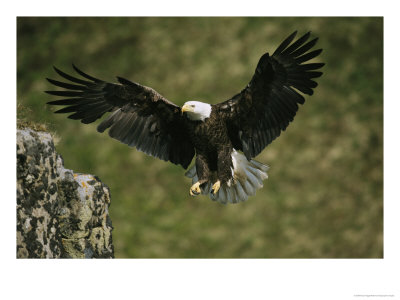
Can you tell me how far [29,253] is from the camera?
3.07m

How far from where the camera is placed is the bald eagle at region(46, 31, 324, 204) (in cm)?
344

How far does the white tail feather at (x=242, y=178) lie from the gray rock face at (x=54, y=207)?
0.86m

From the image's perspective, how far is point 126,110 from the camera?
12.1 feet

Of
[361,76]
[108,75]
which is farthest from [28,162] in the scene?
[361,76]

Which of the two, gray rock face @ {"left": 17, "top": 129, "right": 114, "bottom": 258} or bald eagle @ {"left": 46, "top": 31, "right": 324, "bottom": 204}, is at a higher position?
bald eagle @ {"left": 46, "top": 31, "right": 324, "bottom": 204}

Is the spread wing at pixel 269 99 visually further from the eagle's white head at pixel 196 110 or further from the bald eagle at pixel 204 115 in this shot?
the eagle's white head at pixel 196 110

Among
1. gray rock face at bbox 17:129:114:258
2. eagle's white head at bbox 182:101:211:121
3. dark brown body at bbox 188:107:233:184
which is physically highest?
eagle's white head at bbox 182:101:211:121

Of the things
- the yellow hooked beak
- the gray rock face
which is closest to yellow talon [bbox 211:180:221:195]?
the yellow hooked beak

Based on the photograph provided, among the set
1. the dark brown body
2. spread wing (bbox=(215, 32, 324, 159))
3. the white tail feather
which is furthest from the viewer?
the white tail feather

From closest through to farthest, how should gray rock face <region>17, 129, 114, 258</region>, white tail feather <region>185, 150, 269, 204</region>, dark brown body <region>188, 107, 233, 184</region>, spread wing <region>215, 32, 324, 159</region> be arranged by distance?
gray rock face <region>17, 129, 114, 258</region>, spread wing <region>215, 32, 324, 159</region>, dark brown body <region>188, 107, 233, 184</region>, white tail feather <region>185, 150, 269, 204</region>

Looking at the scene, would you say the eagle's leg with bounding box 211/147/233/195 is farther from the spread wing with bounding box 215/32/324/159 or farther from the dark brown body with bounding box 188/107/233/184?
the spread wing with bounding box 215/32/324/159

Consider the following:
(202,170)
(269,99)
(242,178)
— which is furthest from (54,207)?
(269,99)

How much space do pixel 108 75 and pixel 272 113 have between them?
2289mm

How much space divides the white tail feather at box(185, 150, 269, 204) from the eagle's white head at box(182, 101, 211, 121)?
22.3 inches
